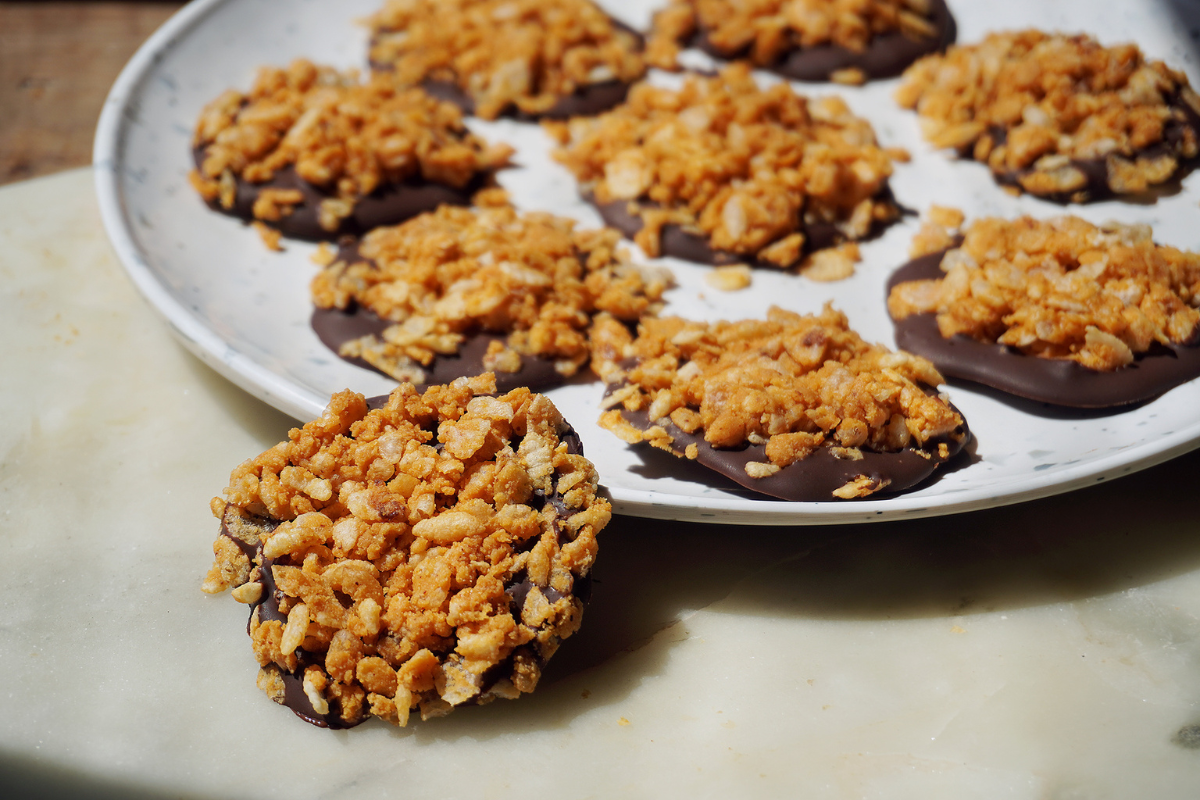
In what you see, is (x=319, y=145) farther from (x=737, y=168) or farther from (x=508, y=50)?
(x=737, y=168)

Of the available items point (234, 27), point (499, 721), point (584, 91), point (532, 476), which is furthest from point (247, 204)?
point (499, 721)

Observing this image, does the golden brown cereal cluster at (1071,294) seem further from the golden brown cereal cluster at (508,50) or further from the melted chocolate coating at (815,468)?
the golden brown cereal cluster at (508,50)

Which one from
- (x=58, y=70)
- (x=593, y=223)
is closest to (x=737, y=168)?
(x=593, y=223)

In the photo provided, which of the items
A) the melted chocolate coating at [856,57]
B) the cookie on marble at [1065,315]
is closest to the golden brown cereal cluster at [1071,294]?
the cookie on marble at [1065,315]

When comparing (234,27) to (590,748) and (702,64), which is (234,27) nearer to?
(702,64)

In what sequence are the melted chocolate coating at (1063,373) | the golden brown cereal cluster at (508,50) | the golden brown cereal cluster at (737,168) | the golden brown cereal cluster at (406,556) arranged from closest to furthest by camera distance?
the golden brown cereal cluster at (406,556), the melted chocolate coating at (1063,373), the golden brown cereal cluster at (737,168), the golden brown cereal cluster at (508,50)

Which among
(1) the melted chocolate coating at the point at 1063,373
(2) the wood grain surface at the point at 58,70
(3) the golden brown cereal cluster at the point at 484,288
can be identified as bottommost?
(2) the wood grain surface at the point at 58,70

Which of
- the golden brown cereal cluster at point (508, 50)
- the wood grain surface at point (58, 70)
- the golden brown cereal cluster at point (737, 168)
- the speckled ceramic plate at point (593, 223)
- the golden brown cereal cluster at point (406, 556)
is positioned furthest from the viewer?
the wood grain surface at point (58, 70)
